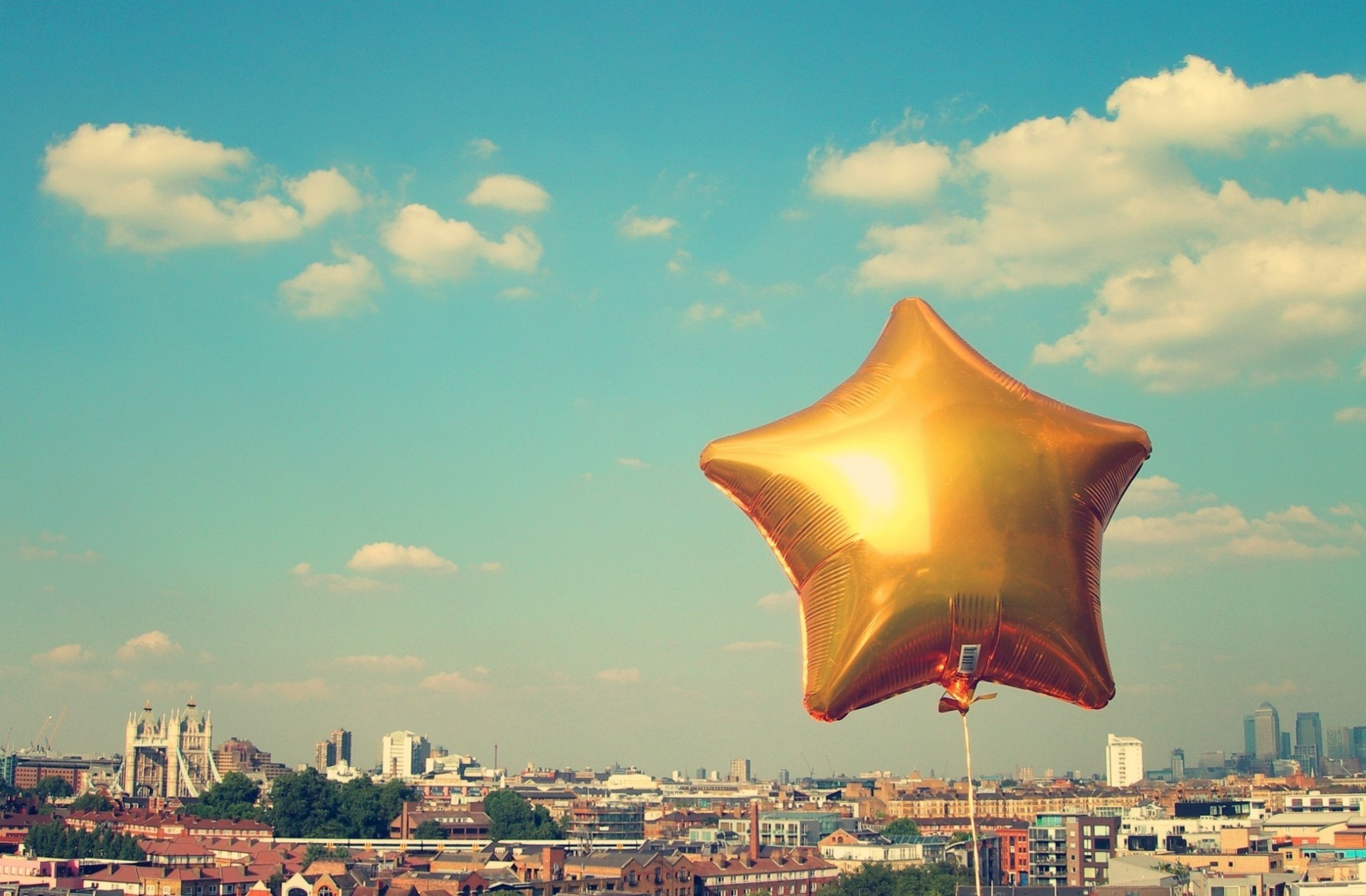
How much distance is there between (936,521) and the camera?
4691mm

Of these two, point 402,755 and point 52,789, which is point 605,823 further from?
point 402,755

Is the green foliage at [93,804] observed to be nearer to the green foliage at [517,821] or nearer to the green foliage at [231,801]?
the green foliage at [231,801]

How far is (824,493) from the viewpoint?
4875 millimetres

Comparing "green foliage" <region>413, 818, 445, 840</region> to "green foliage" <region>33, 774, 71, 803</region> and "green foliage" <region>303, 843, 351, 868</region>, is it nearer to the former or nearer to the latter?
Result: "green foliage" <region>303, 843, 351, 868</region>

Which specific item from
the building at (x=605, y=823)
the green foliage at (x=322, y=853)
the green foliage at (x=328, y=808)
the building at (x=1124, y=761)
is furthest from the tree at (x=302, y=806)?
the building at (x=1124, y=761)

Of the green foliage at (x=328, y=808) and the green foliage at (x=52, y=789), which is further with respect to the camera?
the green foliage at (x=52, y=789)

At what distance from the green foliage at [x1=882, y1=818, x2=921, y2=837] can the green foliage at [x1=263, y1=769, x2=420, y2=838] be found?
19.6 meters

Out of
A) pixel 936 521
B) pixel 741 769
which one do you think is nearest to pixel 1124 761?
pixel 741 769

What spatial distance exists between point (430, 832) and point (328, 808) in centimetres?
659

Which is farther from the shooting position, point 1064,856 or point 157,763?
point 157,763

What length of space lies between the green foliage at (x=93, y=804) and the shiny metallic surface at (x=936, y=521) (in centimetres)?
6409

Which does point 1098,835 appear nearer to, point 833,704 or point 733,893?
point 733,893

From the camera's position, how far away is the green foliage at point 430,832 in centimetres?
5655

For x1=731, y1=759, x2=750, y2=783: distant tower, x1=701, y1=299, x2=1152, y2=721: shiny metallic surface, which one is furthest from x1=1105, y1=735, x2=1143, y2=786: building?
x1=701, y1=299, x2=1152, y2=721: shiny metallic surface
